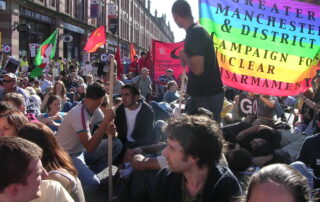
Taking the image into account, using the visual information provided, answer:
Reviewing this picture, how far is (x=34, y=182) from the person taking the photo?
5.87 feet

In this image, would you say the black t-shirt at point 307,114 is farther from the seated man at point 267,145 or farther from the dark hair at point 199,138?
the dark hair at point 199,138

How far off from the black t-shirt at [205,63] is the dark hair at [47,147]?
146 centimetres

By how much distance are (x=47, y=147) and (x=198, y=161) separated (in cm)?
105

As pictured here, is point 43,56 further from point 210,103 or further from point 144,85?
point 210,103

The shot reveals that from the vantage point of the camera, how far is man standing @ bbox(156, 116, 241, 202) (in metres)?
2.20

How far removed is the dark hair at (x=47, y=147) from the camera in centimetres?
255

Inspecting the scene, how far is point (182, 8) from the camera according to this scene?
350 centimetres

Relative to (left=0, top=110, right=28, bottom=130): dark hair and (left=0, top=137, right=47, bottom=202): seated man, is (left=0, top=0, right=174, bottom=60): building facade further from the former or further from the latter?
(left=0, top=137, right=47, bottom=202): seated man

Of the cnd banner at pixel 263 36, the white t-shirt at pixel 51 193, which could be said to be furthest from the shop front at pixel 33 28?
the white t-shirt at pixel 51 193

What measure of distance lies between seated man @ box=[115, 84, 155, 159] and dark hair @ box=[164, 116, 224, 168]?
11.0 ft

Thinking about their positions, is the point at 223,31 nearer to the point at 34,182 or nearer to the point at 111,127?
the point at 111,127

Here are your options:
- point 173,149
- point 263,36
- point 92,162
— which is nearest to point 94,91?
point 92,162

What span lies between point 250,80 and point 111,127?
155cm

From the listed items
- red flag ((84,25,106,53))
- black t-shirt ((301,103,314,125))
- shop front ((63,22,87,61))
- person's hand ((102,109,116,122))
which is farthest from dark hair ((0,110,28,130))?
shop front ((63,22,87,61))
